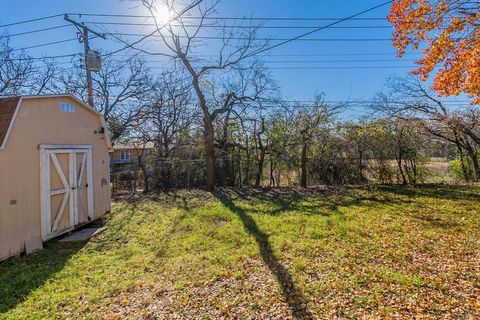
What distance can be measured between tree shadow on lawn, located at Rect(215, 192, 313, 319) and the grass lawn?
0.7 inches

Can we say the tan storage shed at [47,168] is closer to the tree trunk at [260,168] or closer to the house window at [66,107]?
the house window at [66,107]

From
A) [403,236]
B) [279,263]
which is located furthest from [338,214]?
[279,263]

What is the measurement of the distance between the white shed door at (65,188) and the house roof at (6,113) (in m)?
0.72

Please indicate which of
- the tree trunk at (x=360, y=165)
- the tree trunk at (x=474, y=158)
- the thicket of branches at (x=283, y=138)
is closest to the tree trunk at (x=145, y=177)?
the thicket of branches at (x=283, y=138)

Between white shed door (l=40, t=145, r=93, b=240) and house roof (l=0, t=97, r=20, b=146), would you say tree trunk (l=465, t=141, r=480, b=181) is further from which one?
house roof (l=0, t=97, r=20, b=146)

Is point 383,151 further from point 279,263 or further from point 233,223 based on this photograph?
point 279,263

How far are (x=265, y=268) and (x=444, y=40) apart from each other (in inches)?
236

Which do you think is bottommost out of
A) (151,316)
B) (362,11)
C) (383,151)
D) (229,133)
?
(151,316)

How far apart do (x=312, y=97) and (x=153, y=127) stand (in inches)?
278

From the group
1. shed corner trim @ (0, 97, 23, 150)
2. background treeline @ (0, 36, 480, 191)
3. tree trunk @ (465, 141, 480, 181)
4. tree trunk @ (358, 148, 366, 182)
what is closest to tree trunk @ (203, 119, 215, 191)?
background treeline @ (0, 36, 480, 191)

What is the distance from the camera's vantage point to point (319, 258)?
12.9 ft

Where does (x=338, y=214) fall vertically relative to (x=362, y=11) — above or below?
below

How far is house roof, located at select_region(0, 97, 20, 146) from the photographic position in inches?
170

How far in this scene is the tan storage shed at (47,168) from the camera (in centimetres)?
438
